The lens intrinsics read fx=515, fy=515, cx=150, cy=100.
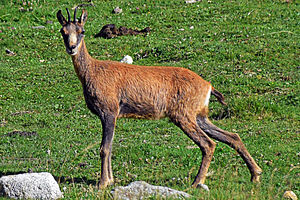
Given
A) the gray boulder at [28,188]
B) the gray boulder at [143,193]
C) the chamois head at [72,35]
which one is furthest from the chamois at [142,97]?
the gray boulder at [143,193]

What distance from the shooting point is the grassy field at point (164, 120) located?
8828mm

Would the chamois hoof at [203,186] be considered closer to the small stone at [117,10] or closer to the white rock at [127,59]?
the white rock at [127,59]

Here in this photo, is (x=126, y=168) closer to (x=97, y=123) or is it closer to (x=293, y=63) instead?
(x=97, y=123)

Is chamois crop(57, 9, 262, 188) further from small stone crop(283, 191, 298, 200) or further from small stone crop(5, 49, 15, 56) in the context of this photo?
small stone crop(5, 49, 15, 56)

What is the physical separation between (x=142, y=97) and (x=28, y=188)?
7.96 feet

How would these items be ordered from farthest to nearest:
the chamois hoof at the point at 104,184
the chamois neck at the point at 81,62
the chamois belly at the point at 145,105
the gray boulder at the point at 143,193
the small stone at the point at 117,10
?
the small stone at the point at 117,10, the chamois neck at the point at 81,62, the chamois belly at the point at 145,105, the chamois hoof at the point at 104,184, the gray boulder at the point at 143,193

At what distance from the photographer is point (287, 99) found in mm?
12844

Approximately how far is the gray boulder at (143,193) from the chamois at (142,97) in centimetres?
124

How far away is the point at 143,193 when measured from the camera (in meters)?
6.80

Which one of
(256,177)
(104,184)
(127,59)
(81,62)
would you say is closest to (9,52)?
(127,59)

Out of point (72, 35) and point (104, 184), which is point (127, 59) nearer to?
point (72, 35)

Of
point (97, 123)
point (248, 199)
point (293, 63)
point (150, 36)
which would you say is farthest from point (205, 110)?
point (150, 36)

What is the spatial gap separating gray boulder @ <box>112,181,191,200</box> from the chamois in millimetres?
1242

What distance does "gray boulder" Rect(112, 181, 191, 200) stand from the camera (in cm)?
671
